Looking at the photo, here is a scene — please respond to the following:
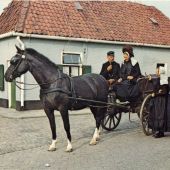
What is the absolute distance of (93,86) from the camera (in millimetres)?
9211

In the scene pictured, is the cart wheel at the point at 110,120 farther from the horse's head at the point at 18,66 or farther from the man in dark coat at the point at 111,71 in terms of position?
the horse's head at the point at 18,66

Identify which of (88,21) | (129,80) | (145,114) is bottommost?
(145,114)

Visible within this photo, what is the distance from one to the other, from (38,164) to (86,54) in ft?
37.3

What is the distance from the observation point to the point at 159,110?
9844mm

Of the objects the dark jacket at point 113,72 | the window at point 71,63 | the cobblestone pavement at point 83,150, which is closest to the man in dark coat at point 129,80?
the dark jacket at point 113,72

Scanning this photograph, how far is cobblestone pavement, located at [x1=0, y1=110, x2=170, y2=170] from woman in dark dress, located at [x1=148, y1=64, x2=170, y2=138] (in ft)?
0.92

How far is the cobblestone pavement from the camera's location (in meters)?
6.97

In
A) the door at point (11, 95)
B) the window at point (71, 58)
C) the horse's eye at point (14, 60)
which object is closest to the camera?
the horse's eye at point (14, 60)

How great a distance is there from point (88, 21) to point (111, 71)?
9.08 metres

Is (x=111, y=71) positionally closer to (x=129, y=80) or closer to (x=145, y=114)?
(x=129, y=80)

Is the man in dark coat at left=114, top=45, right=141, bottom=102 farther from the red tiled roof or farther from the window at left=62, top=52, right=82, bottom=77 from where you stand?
the window at left=62, top=52, right=82, bottom=77

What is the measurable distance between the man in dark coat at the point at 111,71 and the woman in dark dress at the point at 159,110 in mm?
957

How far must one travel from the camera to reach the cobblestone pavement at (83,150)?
6969 millimetres

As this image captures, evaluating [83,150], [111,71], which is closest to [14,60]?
[83,150]
